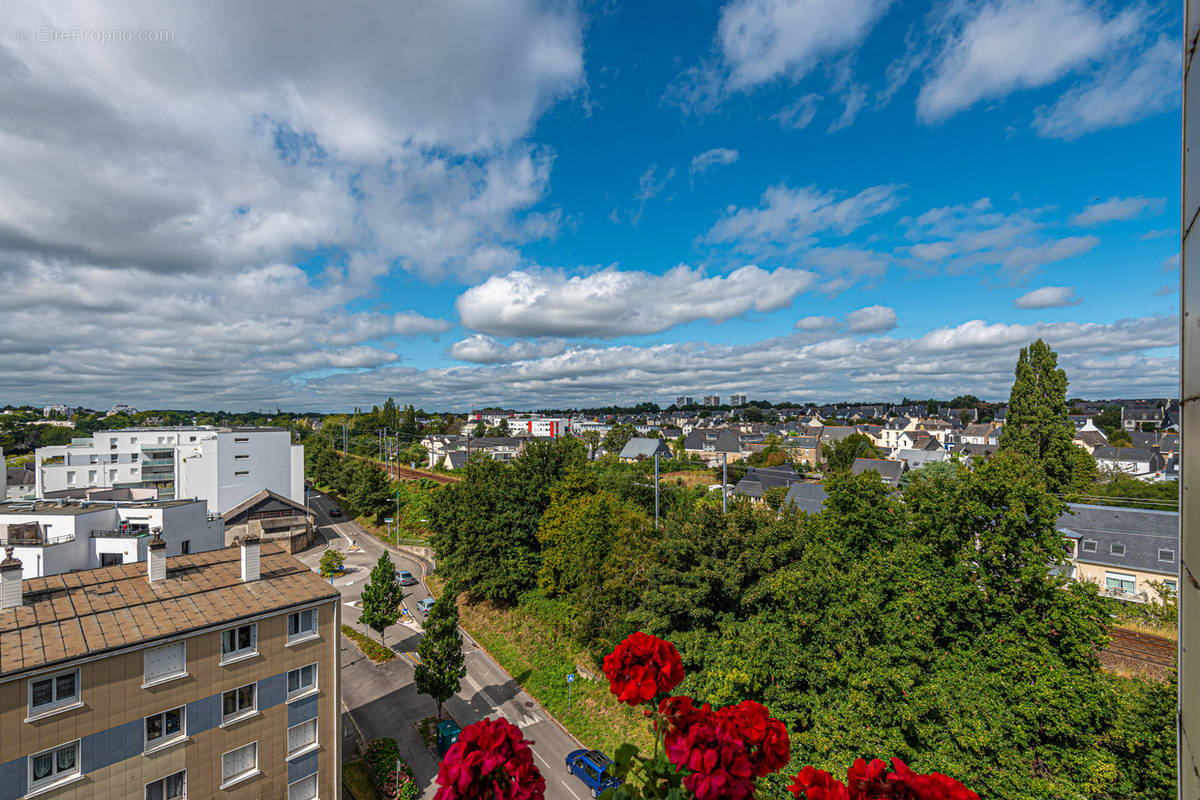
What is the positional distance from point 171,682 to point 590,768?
12.0 meters

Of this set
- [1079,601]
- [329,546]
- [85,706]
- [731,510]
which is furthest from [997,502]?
[329,546]

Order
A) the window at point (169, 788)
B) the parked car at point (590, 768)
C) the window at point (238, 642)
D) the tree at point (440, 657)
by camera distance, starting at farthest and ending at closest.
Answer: the tree at point (440, 657)
the parked car at point (590, 768)
the window at point (238, 642)
the window at point (169, 788)

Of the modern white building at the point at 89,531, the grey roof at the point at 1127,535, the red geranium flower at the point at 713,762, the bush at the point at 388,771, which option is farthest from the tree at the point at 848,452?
the red geranium flower at the point at 713,762

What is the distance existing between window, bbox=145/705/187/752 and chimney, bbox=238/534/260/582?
10.7ft

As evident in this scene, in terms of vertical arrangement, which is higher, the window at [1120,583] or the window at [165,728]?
the window at [165,728]

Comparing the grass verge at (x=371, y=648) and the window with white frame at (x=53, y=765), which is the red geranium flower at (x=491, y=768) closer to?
the window with white frame at (x=53, y=765)

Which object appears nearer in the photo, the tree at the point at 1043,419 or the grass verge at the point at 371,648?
the grass verge at the point at 371,648

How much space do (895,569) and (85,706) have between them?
789 inches

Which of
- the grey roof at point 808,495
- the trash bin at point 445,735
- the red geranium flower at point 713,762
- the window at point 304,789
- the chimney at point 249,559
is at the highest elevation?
the red geranium flower at point 713,762

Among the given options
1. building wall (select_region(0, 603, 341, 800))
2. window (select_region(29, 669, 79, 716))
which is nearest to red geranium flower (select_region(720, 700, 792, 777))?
building wall (select_region(0, 603, 341, 800))

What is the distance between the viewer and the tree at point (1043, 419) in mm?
32531

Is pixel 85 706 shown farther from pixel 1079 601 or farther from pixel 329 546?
pixel 329 546

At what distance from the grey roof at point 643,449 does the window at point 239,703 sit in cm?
6428

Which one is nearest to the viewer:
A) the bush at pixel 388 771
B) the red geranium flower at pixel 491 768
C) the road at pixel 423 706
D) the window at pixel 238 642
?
the red geranium flower at pixel 491 768
